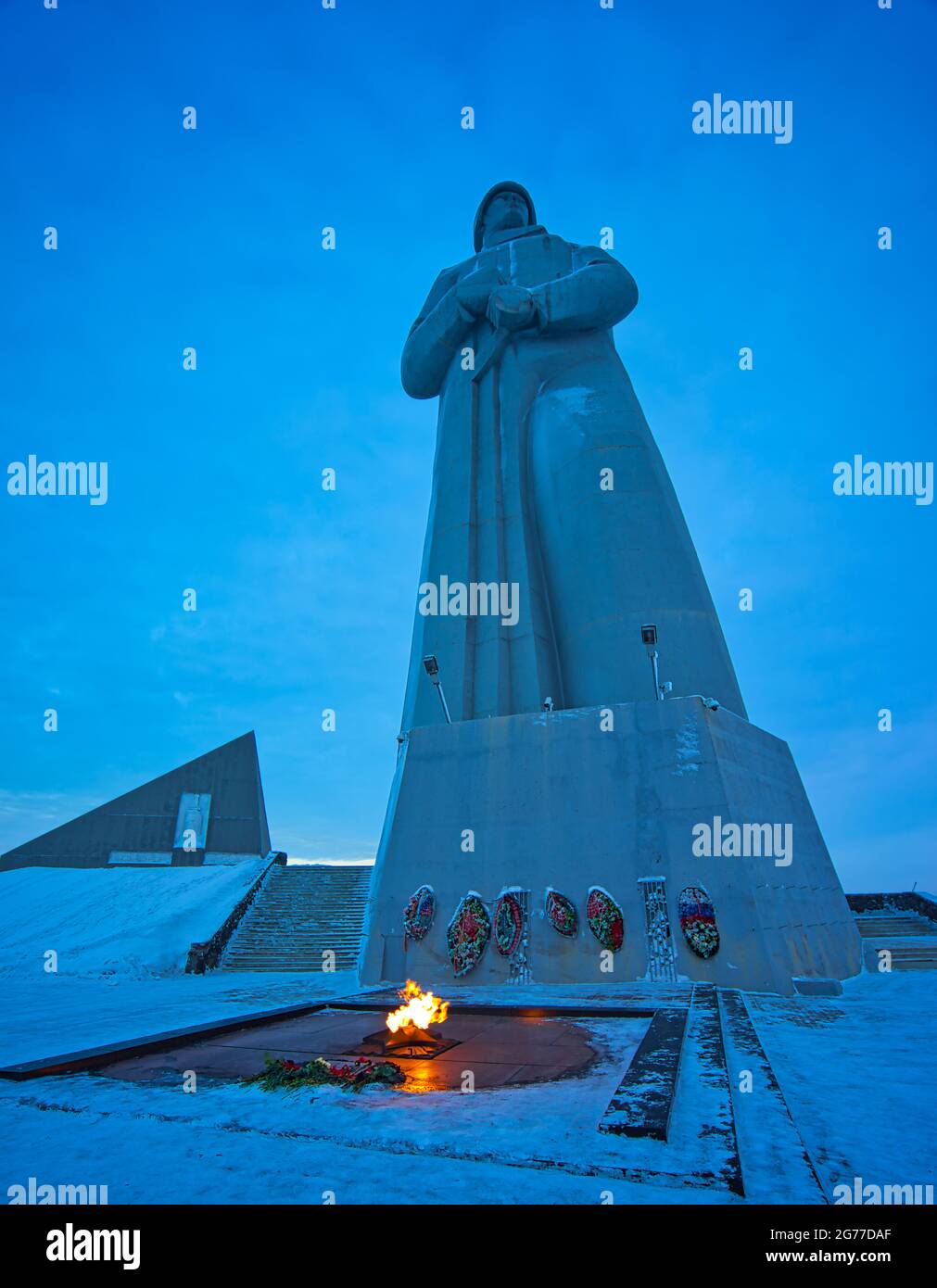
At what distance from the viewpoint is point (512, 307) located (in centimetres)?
1501

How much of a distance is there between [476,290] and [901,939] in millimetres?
17079

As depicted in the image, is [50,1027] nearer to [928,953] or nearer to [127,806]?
[928,953]

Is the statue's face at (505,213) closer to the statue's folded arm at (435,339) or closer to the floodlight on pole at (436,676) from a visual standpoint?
the statue's folded arm at (435,339)

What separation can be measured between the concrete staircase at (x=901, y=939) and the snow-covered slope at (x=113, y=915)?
13.3 meters

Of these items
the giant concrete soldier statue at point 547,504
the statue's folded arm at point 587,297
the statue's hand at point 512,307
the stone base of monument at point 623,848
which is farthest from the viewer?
the statue's folded arm at point 587,297

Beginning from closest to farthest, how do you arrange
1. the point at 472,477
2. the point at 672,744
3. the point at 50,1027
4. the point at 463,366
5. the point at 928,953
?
the point at 50,1027
the point at 672,744
the point at 928,953
the point at 472,477
the point at 463,366

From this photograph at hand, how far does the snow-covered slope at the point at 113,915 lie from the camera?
46.8 feet

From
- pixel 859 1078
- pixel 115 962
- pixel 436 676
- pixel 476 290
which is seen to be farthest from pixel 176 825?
pixel 859 1078

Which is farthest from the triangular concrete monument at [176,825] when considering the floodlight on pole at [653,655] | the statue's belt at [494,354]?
the floodlight on pole at [653,655]

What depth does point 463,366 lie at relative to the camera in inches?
662

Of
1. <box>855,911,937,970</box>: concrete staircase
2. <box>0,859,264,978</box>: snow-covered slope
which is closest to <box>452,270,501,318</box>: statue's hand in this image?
<box>0,859,264,978</box>: snow-covered slope
